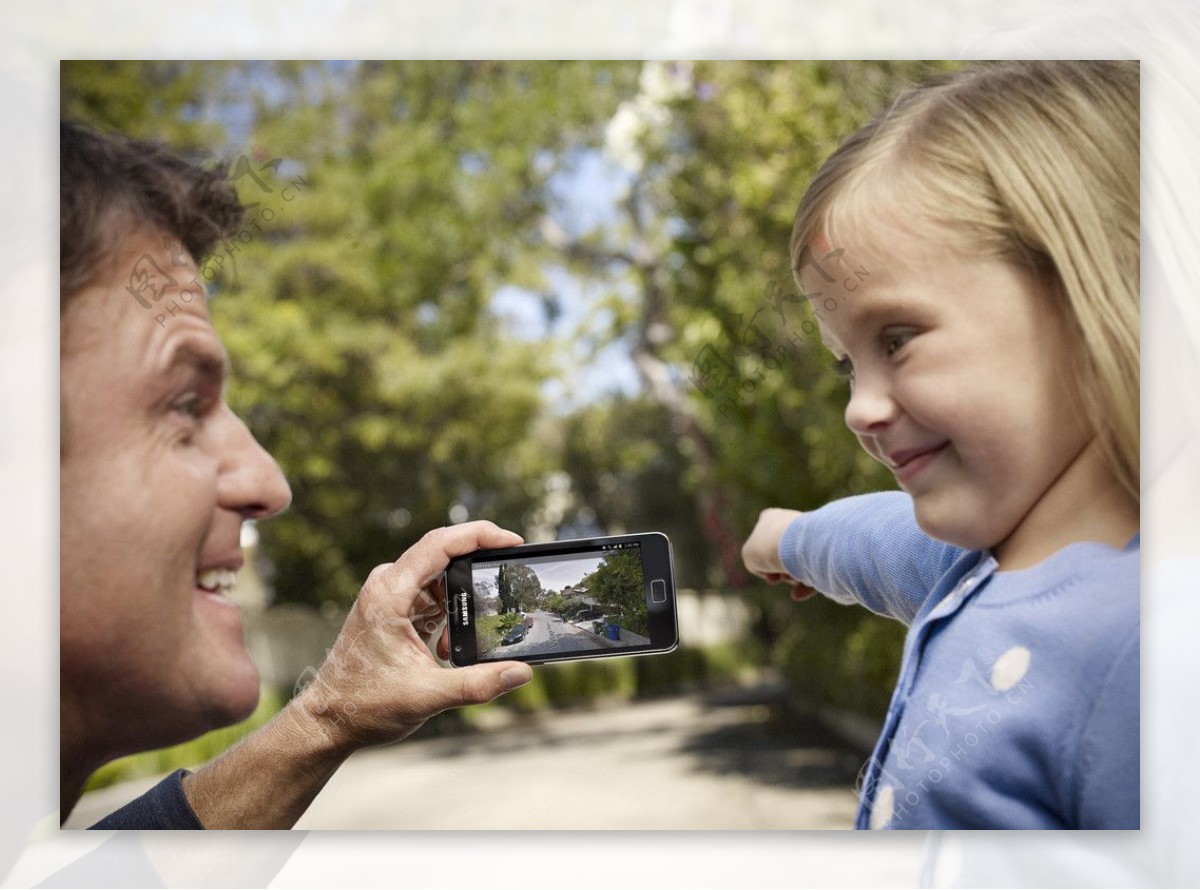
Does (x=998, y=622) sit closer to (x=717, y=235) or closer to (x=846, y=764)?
(x=846, y=764)

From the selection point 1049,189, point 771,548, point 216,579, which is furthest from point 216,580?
point 1049,189

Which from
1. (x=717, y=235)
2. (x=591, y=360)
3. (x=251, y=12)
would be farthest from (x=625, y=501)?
(x=251, y=12)

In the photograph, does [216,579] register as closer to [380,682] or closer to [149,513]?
[149,513]

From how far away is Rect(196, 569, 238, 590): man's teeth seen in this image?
1676mm

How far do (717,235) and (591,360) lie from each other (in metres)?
0.38

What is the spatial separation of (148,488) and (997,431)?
46.9 inches

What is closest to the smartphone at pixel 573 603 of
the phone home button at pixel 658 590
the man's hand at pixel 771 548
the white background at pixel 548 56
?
the phone home button at pixel 658 590

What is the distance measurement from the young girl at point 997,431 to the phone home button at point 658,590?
0.18 m

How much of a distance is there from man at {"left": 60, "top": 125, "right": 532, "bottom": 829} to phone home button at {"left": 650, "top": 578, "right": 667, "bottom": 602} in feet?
1.85

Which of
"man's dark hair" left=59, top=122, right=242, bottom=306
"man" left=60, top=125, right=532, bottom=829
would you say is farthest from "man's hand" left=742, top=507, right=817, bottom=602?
"man's dark hair" left=59, top=122, right=242, bottom=306

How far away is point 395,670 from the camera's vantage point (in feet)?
4.59

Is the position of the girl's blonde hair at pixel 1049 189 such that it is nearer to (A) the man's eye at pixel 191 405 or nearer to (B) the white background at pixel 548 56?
(B) the white background at pixel 548 56

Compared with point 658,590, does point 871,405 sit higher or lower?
higher

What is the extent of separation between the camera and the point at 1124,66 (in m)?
1.44
